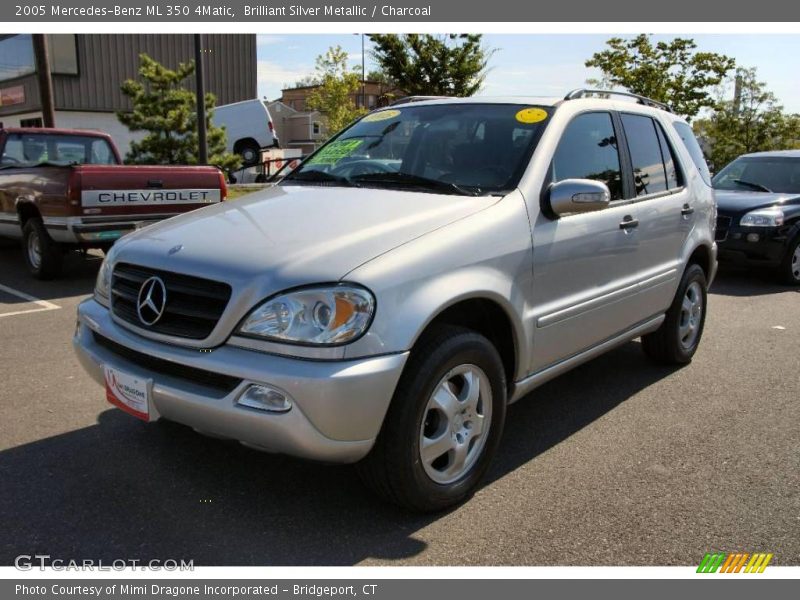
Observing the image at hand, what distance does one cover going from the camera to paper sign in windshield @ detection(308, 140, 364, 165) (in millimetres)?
4277

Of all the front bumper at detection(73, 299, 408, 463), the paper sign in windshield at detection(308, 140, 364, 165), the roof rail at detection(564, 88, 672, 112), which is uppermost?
the roof rail at detection(564, 88, 672, 112)

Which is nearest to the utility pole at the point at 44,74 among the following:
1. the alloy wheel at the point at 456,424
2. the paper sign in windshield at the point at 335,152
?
the paper sign in windshield at the point at 335,152

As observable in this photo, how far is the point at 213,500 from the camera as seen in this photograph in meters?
3.18

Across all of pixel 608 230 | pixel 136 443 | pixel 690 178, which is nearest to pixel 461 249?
pixel 608 230

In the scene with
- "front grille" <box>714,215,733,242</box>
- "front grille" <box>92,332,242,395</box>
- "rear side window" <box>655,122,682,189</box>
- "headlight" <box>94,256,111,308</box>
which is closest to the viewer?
"front grille" <box>92,332,242,395</box>

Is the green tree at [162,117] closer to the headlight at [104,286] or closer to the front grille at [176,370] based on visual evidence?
the headlight at [104,286]

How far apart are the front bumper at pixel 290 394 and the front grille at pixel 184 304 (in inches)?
3.7

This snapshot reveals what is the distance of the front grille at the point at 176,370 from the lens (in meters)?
2.70

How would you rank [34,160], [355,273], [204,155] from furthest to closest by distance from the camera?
[204,155] → [34,160] → [355,273]

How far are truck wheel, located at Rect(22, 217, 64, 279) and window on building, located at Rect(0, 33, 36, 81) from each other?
26.0 m

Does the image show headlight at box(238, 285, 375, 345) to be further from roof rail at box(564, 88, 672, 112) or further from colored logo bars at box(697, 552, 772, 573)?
roof rail at box(564, 88, 672, 112)

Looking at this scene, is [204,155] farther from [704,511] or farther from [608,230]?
[704,511]

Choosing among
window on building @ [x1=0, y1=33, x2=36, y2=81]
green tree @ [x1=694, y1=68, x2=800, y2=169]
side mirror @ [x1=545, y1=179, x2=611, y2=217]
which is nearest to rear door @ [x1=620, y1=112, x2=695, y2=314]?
side mirror @ [x1=545, y1=179, x2=611, y2=217]

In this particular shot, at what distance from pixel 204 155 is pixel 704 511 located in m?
13.3
